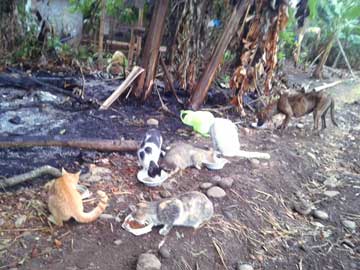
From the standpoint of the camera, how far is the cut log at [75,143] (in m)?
3.15

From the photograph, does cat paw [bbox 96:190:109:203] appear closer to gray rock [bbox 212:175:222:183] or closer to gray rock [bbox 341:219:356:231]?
gray rock [bbox 212:175:222:183]

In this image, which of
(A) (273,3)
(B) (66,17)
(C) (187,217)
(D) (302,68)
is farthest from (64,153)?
(D) (302,68)

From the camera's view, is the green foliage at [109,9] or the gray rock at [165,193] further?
the green foliage at [109,9]

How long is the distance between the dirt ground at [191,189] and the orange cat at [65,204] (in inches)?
2.9

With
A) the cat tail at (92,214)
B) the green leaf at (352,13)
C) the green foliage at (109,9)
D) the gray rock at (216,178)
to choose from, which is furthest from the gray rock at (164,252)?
the green leaf at (352,13)

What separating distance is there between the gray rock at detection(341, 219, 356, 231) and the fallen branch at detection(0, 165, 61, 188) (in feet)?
7.75

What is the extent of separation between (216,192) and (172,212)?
0.66 m

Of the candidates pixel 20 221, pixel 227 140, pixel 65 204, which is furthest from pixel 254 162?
pixel 20 221

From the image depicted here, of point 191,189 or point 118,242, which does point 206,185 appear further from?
point 118,242

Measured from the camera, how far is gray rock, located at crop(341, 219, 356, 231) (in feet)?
9.07

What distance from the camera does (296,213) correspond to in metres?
2.89

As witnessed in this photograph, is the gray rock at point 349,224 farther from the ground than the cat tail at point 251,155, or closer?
closer

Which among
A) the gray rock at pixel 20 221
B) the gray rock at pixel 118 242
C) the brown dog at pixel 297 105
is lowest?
the gray rock at pixel 20 221

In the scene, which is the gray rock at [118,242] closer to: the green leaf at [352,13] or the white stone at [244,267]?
the white stone at [244,267]
